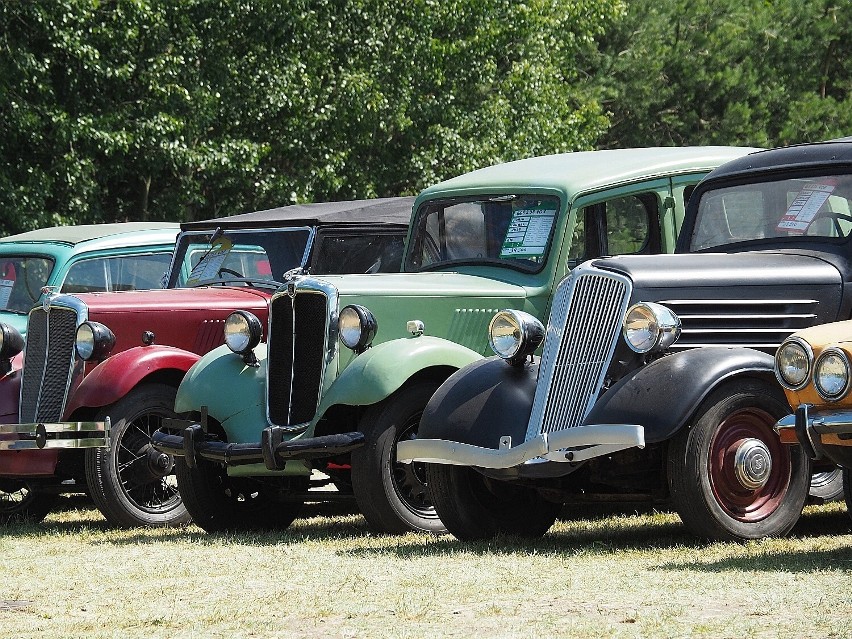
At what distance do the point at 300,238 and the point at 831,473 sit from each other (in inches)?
164

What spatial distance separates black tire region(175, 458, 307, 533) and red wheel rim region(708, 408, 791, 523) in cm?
306

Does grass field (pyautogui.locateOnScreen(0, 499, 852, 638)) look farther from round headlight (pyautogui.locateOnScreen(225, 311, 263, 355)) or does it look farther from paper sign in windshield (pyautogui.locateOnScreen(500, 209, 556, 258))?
paper sign in windshield (pyautogui.locateOnScreen(500, 209, 556, 258))

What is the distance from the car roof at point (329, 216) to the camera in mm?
10602

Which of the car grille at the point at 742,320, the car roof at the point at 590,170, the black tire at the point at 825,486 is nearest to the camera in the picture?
the car grille at the point at 742,320

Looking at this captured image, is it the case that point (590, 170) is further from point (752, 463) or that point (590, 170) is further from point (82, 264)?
point (82, 264)

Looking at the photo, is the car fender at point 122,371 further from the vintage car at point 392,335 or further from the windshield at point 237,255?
the windshield at point 237,255

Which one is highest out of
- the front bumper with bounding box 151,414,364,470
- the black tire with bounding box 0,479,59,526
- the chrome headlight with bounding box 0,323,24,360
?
the chrome headlight with bounding box 0,323,24,360

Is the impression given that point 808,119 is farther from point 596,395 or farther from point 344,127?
point 596,395

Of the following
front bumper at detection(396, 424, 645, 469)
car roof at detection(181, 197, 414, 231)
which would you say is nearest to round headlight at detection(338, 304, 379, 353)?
front bumper at detection(396, 424, 645, 469)

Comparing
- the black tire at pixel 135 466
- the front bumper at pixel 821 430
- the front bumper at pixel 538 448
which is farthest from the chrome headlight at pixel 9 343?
the front bumper at pixel 821 430

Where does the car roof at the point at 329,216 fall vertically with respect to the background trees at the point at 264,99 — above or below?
below

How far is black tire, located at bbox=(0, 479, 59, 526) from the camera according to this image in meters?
10.5

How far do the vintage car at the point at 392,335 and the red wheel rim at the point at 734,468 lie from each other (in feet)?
5.84

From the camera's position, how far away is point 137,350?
378 inches
